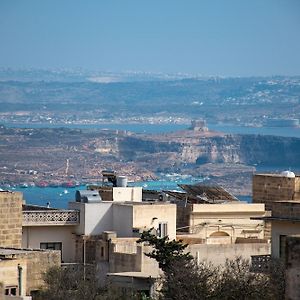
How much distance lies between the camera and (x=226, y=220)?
24641 millimetres

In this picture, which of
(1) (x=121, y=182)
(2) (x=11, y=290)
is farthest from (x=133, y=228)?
(2) (x=11, y=290)

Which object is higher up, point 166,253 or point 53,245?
point 53,245

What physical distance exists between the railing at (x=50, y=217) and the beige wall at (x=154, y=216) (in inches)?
30.9

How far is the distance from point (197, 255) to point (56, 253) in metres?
2.82

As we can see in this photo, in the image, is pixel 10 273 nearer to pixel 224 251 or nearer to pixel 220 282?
pixel 220 282

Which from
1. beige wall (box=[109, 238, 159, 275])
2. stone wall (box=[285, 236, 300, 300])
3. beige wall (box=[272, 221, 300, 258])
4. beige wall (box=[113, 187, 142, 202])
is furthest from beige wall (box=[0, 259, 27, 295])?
beige wall (box=[113, 187, 142, 202])

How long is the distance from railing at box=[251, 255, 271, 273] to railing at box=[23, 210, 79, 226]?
382 cm

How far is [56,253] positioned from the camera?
18297 mm

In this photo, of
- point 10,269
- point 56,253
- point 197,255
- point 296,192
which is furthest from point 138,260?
point 296,192

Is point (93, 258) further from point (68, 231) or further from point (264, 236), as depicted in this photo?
point (264, 236)

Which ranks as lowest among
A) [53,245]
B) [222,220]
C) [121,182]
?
[53,245]

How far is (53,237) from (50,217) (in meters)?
0.27

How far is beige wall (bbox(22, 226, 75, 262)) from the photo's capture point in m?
22.2

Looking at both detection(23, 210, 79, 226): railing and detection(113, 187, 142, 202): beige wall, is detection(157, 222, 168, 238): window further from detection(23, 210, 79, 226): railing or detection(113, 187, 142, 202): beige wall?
detection(113, 187, 142, 202): beige wall
